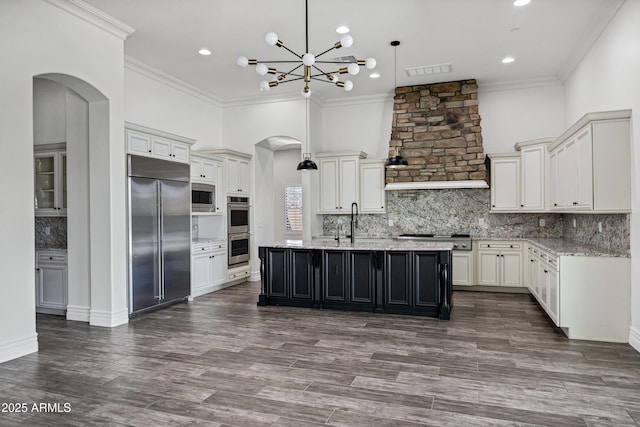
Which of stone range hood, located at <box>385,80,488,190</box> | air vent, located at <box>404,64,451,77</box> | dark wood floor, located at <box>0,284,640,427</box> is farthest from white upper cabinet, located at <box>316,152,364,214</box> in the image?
dark wood floor, located at <box>0,284,640,427</box>

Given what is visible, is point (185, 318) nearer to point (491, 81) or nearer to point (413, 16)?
point (413, 16)

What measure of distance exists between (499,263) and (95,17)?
6609mm

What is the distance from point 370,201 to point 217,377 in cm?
503

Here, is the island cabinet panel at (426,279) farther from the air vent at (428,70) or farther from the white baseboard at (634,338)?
the air vent at (428,70)

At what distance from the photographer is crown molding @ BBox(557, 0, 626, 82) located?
4.80 meters

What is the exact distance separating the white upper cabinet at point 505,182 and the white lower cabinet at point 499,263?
2.02ft

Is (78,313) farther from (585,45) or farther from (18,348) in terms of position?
(585,45)

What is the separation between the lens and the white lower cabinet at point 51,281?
5.53m

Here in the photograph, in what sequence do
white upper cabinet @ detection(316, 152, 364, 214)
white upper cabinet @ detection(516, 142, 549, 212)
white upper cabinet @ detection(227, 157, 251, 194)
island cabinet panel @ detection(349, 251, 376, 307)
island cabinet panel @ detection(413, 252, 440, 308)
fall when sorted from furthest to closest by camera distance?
white upper cabinet @ detection(316, 152, 364, 214)
white upper cabinet @ detection(227, 157, 251, 194)
white upper cabinet @ detection(516, 142, 549, 212)
island cabinet panel @ detection(349, 251, 376, 307)
island cabinet panel @ detection(413, 252, 440, 308)

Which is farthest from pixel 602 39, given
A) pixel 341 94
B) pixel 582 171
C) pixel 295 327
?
pixel 295 327

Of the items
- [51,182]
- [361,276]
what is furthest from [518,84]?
[51,182]

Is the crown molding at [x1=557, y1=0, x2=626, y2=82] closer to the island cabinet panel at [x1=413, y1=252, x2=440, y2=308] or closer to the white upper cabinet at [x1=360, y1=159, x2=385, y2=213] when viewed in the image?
the white upper cabinet at [x1=360, y1=159, x2=385, y2=213]

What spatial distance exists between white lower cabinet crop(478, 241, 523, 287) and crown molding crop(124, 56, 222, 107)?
5.54 meters

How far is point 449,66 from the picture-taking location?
21.8ft
